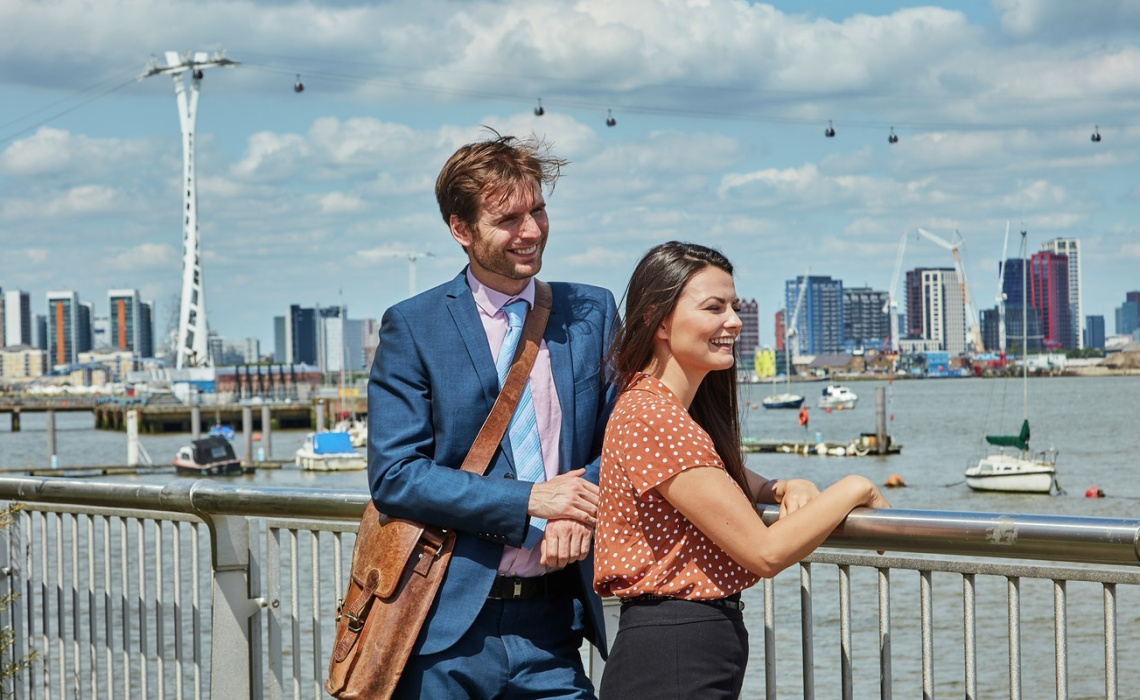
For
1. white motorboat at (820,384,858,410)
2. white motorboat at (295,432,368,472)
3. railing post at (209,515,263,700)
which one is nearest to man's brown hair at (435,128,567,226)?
railing post at (209,515,263,700)

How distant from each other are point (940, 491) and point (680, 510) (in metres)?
41.9

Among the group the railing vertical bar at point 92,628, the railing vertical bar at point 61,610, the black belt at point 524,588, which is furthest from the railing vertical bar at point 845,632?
the railing vertical bar at point 61,610

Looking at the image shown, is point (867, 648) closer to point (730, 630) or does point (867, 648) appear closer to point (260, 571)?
point (260, 571)

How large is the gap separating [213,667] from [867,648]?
46.3ft

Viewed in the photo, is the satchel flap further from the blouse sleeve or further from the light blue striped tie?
the blouse sleeve

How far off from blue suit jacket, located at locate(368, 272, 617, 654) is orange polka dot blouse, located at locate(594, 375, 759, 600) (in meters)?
0.22

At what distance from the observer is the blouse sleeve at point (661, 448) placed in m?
2.40

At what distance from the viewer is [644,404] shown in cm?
250

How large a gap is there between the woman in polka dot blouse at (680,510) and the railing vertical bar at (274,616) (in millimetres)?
1626

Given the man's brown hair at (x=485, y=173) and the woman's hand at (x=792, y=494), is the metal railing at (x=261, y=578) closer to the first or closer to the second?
the woman's hand at (x=792, y=494)

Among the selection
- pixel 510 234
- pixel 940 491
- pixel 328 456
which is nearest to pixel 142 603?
pixel 510 234

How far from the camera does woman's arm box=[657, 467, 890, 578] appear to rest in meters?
2.36

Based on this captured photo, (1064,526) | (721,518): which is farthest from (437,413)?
(1064,526)

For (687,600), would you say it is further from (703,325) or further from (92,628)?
(92,628)
